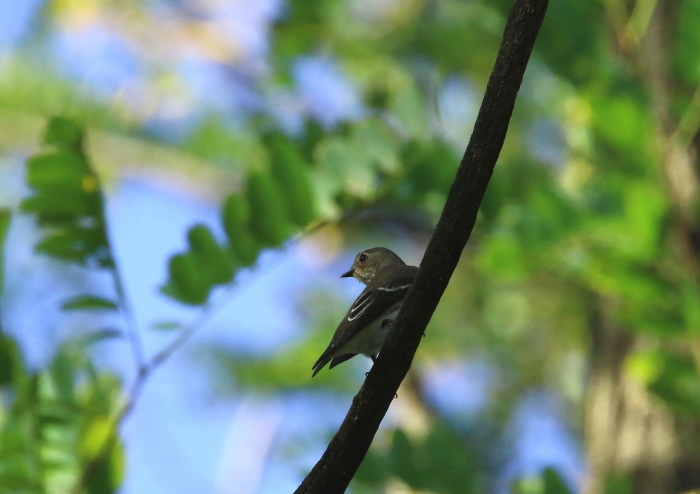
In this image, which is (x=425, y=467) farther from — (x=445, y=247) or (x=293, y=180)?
(x=445, y=247)

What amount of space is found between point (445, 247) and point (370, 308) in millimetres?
561

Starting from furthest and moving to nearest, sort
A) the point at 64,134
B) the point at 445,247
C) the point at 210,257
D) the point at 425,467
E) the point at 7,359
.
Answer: the point at 425,467
the point at 7,359
the point at 210,257
the point at 64,134
the point at 445,247

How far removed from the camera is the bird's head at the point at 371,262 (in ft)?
8.69

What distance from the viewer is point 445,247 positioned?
169 centimetres

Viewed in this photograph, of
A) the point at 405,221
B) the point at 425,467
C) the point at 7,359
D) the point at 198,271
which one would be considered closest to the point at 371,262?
the point at 198,271

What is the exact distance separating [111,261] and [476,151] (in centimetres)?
149

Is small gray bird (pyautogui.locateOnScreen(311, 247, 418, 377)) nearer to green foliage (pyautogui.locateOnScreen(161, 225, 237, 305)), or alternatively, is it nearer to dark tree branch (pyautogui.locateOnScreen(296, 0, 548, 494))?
dark tree branch (pyautogui.locateOnScreen(296, 0, 548, 494))

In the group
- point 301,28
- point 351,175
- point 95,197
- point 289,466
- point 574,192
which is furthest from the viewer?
point 301,28

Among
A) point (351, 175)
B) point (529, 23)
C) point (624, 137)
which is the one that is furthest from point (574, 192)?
point (529, 23)

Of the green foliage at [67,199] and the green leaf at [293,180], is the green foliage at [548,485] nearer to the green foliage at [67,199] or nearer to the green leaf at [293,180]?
A: the green leaf at [293,180]

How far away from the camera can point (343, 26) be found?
253 inches

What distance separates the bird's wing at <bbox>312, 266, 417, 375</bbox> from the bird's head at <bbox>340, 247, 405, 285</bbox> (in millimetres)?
331

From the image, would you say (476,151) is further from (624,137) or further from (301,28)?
(301,28)

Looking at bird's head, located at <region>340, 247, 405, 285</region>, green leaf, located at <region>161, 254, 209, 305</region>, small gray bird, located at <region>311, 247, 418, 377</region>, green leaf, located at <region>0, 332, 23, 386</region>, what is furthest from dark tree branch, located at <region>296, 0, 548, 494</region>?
green leaf, located at <region>0, 332, 23, 386</region>
